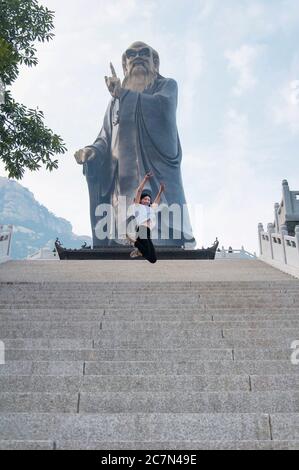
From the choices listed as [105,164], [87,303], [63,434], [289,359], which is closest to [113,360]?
[63,434]

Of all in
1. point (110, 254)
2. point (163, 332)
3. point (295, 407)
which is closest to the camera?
point (295, 407)

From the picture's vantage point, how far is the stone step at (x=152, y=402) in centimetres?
311

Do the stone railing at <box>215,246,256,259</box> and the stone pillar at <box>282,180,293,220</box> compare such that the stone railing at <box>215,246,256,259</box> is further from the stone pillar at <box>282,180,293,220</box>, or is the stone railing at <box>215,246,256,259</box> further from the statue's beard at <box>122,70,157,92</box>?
the statue's beard at <box>122,70,157,92</box>

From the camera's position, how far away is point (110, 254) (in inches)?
670

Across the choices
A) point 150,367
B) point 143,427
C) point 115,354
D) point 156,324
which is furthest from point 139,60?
point 143,427

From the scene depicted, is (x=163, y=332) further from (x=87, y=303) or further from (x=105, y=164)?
(x=105, y=164)

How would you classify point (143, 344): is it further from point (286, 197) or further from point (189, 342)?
point (286, 197)

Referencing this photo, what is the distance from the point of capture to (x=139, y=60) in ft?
82.7

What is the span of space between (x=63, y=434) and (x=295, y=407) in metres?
1.70

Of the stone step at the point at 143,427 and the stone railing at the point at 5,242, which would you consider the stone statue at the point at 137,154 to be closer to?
the stone railing at the point at 5,242

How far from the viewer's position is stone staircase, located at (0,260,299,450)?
2680 mm

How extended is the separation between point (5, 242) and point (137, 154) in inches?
473

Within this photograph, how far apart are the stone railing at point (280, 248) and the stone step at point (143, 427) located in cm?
642

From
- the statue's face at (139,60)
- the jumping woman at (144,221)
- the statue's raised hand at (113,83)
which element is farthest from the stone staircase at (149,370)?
the statue's face at (139,60)
